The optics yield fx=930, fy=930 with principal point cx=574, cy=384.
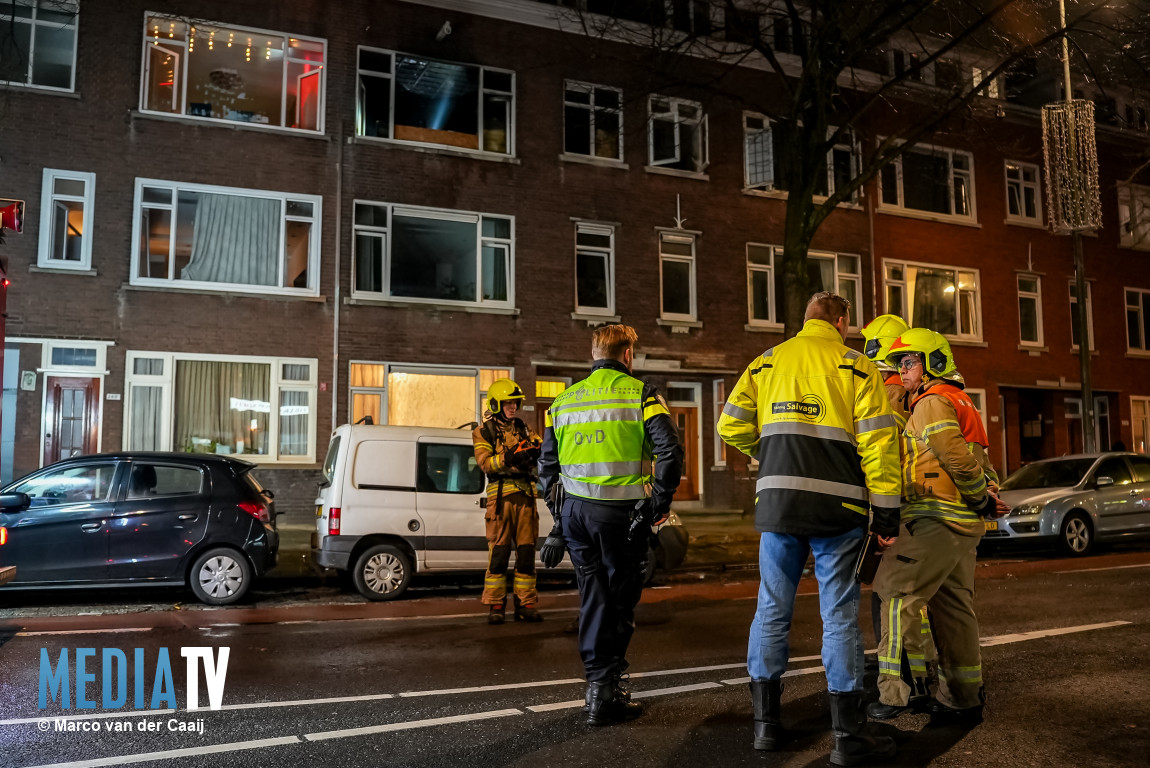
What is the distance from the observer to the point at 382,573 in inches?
410

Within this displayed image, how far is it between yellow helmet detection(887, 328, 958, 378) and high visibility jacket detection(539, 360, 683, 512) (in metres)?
1.38

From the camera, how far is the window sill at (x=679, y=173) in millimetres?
21125

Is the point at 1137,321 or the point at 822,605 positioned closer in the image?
the point at 822,605

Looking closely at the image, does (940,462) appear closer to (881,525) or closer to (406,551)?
(881,525)

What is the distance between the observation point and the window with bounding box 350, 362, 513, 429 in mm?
18156

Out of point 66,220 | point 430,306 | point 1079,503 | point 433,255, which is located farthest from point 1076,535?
point 66,220

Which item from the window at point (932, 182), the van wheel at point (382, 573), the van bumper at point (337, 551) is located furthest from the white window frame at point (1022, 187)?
the van bumper at point (337, 551)

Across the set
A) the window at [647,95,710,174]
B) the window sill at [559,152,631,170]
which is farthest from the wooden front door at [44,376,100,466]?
the window at [647,95,710,174]

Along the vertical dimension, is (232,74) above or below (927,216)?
above

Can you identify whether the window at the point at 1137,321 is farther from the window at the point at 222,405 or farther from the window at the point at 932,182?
the window at the point at 222,405

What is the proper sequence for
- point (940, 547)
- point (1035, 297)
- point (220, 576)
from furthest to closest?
1. point (1035, 297)
2. point (220, 576)
3. point (940, 547)

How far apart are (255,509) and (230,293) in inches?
327

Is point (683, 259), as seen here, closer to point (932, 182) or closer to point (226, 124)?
point (932, 182)

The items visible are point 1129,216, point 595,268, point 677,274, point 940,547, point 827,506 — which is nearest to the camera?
point 827,506
